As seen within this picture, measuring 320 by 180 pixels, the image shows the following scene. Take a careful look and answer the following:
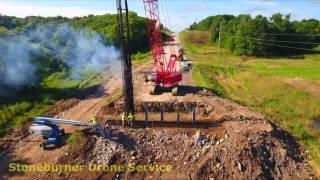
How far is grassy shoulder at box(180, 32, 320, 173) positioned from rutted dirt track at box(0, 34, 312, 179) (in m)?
2.41

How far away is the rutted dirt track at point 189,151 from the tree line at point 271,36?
168 ft

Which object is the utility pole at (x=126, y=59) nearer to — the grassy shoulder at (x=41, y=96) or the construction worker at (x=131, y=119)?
the construction worker at (x=131, y=119)

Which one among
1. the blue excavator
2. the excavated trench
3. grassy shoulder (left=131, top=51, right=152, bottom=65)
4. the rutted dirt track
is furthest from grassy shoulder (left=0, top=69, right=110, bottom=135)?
grassy shoulder (left=131, top=51, right=152, bottom=65)

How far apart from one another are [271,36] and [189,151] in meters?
62.6

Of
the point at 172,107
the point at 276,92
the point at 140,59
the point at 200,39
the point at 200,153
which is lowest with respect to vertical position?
the point at 200,153

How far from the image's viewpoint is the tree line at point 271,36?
252 ft

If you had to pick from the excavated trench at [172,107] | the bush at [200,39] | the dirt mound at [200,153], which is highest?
the bush at [200,39]

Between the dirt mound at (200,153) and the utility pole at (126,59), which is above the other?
the utility pole at (126,59)

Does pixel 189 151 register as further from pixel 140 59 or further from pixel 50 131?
pixel 140 59

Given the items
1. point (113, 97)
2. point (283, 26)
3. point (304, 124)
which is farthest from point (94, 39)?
point (283, 26)

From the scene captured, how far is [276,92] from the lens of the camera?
41.0 metres

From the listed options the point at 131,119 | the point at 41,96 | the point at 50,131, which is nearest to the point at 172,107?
the point at 131,119

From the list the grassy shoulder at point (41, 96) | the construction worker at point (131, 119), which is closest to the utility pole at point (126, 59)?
the construction worker at point (131, 119)

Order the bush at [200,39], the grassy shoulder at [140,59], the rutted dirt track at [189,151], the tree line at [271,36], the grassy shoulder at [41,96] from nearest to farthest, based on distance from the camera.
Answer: the rutted dirt track at [189,151] → the grassy shoulder at [41,96] → the grassy shoulder at [140,59] → the tree line at [271,36] → the bush at [200,39]
